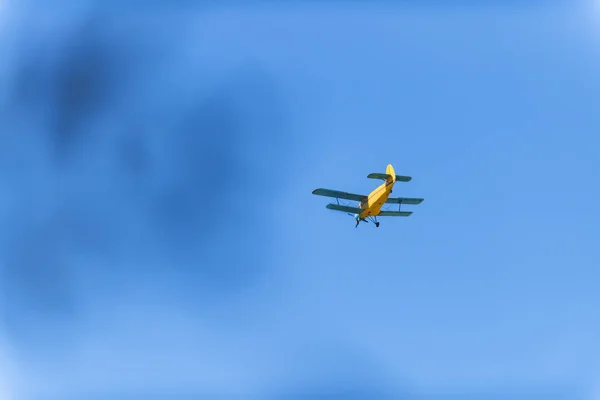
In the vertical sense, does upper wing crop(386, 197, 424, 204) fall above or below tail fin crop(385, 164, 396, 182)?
above

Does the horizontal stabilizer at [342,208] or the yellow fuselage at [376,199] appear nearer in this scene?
the yellow fuselage at [376,199]

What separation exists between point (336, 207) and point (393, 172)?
871cm

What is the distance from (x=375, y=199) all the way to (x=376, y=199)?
0.15 metres

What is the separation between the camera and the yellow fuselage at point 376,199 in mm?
83500

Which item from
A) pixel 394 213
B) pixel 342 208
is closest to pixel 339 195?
pixel 342 208

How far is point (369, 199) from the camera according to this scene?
87.2 meters

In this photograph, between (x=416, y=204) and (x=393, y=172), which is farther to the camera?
(x=416, y=204)

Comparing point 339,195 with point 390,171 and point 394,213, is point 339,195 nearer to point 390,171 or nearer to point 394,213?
point 390,171

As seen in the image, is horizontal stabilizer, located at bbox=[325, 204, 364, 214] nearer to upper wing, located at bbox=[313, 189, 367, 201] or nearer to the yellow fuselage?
the yellow fuselage

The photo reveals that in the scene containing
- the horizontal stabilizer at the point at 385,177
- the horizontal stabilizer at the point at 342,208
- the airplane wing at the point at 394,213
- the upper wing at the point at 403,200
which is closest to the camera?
the horizontal stabilizer at the point at 385,177

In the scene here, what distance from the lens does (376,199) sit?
8575 centimetres

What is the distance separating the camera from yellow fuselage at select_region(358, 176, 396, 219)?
274 feet

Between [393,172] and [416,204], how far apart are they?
353 inches

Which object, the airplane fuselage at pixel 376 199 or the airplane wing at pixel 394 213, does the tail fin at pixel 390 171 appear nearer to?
the airplane fuselage at pixel 376 199
